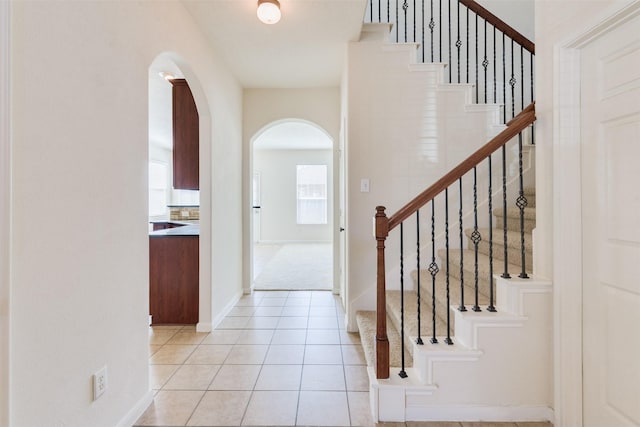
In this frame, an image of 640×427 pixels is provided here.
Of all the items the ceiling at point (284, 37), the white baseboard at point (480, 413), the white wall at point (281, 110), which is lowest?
the white baseboard at point (480, 413)

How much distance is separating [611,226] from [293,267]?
4.83 metres

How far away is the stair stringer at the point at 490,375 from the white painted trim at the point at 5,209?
153 centimetres

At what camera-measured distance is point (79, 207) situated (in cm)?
134

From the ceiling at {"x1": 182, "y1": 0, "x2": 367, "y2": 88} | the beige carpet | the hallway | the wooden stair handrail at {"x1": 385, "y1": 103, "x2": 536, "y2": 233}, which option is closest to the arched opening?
the beige carpet

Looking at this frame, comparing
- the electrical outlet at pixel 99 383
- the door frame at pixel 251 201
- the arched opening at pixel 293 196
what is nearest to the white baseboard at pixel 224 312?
the door frame at pixel 251 201

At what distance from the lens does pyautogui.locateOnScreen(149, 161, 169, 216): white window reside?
7.70m

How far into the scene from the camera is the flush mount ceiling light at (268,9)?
7.47 ft

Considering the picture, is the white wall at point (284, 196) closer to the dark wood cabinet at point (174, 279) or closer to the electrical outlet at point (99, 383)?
the dark wood cabinet at point (174, 279)

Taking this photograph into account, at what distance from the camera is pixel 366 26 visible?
2873 millimetres

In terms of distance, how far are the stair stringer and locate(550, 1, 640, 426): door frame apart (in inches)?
3.3

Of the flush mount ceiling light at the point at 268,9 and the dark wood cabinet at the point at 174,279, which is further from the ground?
the flush mount ceiling light at the point at 268,9

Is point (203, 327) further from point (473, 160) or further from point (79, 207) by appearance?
point (473, 160)

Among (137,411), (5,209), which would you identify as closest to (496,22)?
(5,209)

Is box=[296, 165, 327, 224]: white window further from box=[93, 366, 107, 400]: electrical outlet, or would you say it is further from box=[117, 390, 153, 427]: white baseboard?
box=[93, 366, 107, 400]: electrical outlet
